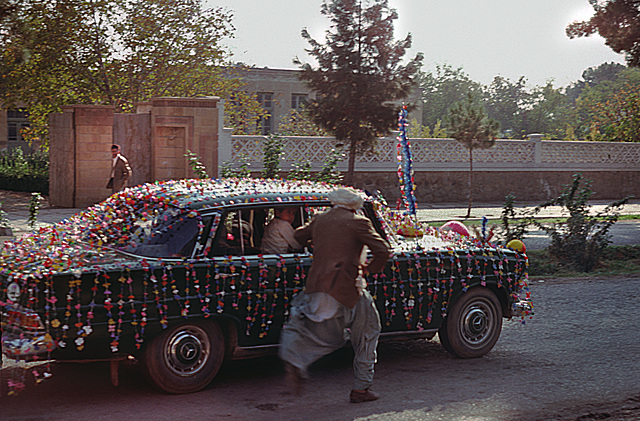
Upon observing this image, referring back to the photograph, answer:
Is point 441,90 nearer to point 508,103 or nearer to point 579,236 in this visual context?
point 508,103

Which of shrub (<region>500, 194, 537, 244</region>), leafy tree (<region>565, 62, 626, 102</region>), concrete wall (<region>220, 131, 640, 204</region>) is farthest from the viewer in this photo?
leafy tree (<region>565, 62, 626, 102</region>)

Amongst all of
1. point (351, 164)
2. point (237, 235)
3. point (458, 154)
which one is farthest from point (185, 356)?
point (458, 154)

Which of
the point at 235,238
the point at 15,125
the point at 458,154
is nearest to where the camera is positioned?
the point at 235,238

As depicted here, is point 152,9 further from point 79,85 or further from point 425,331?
point 425,331

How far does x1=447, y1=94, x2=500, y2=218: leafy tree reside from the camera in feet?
101

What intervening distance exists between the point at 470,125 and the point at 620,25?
8.60m

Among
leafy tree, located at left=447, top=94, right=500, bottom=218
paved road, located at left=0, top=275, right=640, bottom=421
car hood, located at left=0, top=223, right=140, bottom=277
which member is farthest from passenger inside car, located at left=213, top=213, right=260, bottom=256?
leafy tree, located at left=447, top=94, right=500, bottom=218

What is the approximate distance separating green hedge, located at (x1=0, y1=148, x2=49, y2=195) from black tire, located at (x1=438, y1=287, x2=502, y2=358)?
2547cm

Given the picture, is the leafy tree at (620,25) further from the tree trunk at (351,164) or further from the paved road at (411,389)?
the paved road at (411,389)

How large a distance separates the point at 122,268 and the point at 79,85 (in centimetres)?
2972

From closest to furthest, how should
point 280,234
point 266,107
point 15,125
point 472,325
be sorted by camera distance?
point 280,234, point 472,325, point 15,125, point 266,107

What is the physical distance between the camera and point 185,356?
19.4 ft

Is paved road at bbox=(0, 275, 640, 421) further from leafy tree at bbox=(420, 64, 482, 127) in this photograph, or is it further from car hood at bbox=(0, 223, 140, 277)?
leafy tree at bbox=(420, 64, 482, 127)

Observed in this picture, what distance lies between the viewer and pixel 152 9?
3378 centimetres
